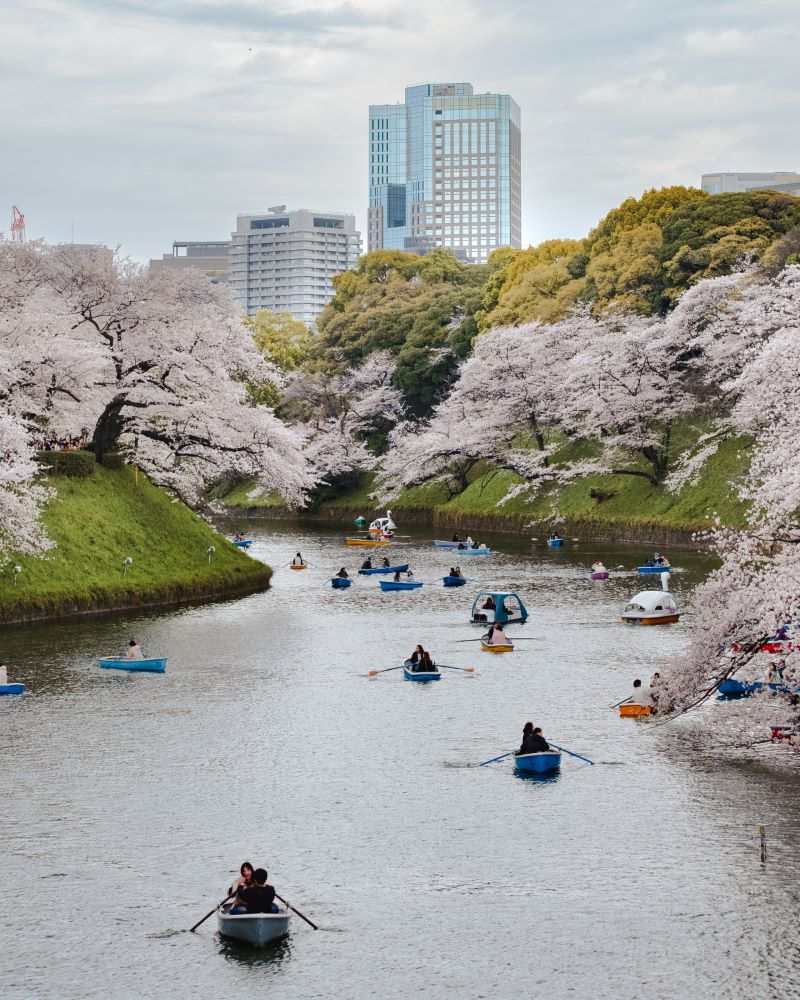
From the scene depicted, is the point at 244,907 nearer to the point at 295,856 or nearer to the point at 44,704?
the point at 295,856

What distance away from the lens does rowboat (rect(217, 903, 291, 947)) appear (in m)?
19.0

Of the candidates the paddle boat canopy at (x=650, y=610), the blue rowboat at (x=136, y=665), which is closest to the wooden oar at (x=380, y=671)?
the blue rowboat at (x=136, y=665)

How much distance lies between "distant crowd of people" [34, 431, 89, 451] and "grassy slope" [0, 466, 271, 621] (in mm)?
2782

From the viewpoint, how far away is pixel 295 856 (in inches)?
885

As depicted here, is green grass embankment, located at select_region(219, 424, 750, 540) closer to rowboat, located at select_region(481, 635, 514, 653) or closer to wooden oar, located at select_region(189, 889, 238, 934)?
rowboat, located at select_region(481, 635, 514, 653)

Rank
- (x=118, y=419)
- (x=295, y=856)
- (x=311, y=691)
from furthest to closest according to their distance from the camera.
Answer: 1. (x=118, y=419)
2. (x=311, y=691)
3. (x=295, y=856)

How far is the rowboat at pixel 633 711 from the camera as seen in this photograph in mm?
32562

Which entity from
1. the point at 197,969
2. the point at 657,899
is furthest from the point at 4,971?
the point at 657,899

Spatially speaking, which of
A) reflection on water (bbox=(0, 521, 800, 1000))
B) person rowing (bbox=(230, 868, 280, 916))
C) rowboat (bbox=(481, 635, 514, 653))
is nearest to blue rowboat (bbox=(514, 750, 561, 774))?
reflection on water (bbox=(0, 521, 800, 1000))

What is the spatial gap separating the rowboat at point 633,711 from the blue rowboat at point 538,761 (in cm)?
539

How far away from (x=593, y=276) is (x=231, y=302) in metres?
41.7

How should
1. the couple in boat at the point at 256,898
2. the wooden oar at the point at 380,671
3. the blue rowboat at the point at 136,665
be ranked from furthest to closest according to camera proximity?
the blue rowboat at the point at 136,665, the wooden oar at the point at 380,671, the couple in boat at the point at 256,898

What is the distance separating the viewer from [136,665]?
126 ft

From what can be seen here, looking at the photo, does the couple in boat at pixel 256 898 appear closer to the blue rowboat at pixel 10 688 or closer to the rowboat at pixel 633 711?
the rowboat at pixel 633 711
